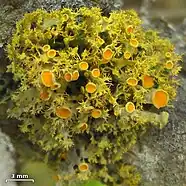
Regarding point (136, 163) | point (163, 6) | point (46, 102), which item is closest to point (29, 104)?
point (46, 102)

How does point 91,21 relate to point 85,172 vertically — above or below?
above

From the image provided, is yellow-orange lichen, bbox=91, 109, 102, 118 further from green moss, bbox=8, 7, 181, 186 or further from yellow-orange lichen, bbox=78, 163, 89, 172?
yellow-orange lichen, bbox=78, 163, 89, 172

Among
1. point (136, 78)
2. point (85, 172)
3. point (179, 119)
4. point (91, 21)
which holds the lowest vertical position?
point (85, 172)

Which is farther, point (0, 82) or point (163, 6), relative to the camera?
point (163, 6)

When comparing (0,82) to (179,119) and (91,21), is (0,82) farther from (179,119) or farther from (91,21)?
(179,119)

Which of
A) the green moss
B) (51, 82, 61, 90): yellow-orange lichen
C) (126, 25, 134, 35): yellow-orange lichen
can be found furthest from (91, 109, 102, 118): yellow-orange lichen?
(126, 25, 134, 35): yellow-orange lichen

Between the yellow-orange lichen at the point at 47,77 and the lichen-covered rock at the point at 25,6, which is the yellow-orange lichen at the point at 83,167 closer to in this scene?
the yellow-orange lichen at the point at 47,77

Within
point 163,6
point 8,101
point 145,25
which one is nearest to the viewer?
point 8,101

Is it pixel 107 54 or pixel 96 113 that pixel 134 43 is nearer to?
pixel 107 54
